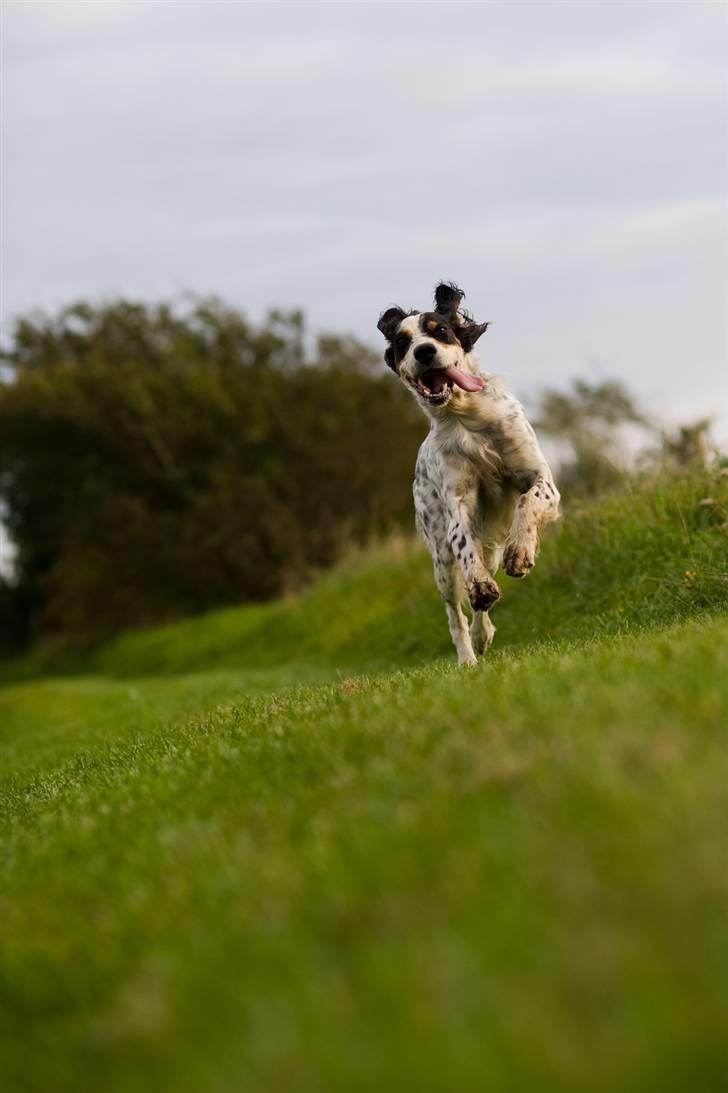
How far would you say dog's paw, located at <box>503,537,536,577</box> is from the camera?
26.1ft

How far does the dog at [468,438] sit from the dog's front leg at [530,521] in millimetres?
10

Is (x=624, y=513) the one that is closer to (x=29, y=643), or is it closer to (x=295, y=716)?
(x=295, y=716)

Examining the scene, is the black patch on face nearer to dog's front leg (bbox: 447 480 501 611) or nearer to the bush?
dog's front leg (bbox: 447 480 501 611)

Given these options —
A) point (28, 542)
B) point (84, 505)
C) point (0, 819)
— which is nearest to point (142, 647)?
point (84, 505)

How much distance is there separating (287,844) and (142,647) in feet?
80.6

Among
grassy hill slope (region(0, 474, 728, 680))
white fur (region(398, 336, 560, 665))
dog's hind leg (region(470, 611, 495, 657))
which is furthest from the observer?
grassy hill slope (region(0, 474, 728, 680))

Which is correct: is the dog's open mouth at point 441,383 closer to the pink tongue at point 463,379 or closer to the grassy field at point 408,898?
the pink tongue at point 463,379

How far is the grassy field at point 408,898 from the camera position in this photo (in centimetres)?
253

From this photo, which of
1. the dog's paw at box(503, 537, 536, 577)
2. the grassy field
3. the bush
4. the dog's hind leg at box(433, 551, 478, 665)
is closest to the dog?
the dog's paw at box(503, 537, 536, 577)

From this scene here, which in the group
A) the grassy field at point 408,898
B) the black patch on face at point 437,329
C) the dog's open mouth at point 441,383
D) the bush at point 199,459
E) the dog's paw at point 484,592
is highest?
the bush at point 199,459

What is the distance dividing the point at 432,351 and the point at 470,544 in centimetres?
123

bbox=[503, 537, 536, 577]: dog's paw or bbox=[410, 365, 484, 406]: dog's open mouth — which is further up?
bbox=[410, 365, 484, 406]: dog's open mouth

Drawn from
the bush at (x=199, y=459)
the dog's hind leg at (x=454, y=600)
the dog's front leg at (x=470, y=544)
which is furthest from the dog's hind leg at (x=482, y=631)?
the bush at (x=199, y=459)

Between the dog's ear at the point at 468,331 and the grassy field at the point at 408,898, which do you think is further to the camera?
the dog's ear at the point at 468,331
